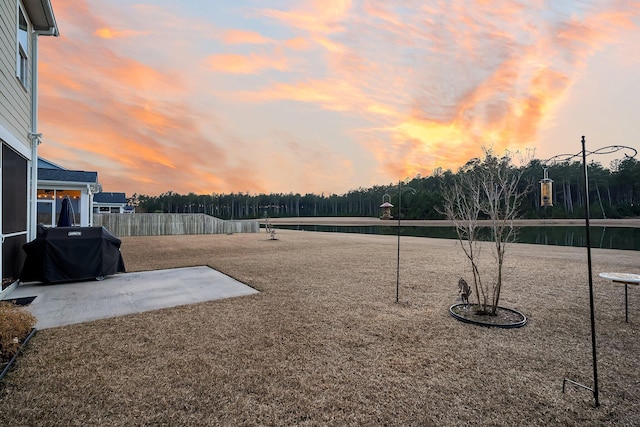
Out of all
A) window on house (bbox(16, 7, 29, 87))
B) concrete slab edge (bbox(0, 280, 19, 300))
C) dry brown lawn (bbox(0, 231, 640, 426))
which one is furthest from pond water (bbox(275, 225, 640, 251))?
window on house (bbox(16, 7, 29, 87))

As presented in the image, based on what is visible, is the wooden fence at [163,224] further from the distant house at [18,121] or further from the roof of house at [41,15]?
the roof of house at [41,15]

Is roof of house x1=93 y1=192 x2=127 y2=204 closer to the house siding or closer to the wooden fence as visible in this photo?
the wooden fence

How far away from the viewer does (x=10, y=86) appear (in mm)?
4207

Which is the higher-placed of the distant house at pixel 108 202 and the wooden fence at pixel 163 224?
the distant house at pixel 108 202

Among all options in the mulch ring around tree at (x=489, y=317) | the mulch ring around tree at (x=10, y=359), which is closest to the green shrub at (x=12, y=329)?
the mulch ring around tree at (x=10, y=359)

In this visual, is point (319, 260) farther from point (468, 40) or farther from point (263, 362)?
point (468, 40)

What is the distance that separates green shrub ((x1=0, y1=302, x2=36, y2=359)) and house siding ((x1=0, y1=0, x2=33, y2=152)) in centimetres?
260

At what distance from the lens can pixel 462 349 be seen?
268 centimetres

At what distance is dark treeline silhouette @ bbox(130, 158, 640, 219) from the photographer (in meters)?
35.8

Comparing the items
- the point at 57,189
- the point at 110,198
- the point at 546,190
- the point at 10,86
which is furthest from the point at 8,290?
the point at 110,198

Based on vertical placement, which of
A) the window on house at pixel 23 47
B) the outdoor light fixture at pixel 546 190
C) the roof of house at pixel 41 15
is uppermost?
the roof of house at pixel 41 15

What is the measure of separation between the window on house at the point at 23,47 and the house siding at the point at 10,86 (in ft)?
0.77

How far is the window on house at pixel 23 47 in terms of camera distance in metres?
4.79

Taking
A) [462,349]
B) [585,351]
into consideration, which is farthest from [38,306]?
[585,351]
